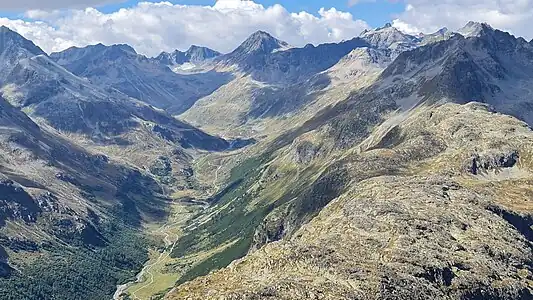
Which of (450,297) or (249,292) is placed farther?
(450,297)

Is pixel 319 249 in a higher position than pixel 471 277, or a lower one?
higher

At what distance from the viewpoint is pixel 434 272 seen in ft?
582

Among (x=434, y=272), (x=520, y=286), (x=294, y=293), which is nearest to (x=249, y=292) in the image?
(x=294, y=293)

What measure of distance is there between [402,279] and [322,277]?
22.5m

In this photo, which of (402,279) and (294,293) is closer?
(294,293)

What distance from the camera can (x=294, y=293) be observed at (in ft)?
487

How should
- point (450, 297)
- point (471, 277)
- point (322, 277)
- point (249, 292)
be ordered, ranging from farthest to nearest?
point (471, 277)
point (450, 297)
point (322, 277)
point (249, 292)

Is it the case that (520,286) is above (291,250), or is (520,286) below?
below

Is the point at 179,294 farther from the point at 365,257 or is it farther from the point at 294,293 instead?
the point at 365,257

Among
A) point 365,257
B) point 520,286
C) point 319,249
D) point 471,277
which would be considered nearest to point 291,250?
point 319,249

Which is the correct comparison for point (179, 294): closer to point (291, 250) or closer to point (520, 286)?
point (291, 250)

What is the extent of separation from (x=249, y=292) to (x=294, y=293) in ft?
35.1

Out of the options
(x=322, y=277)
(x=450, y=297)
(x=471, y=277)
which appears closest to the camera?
(x=322, y=277)

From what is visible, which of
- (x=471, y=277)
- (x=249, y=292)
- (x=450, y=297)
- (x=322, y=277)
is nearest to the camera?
(x=249, y=292)
